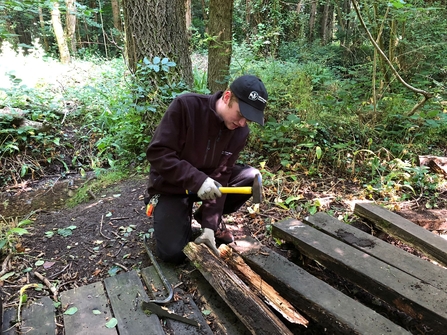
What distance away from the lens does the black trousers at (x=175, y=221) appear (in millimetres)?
2492

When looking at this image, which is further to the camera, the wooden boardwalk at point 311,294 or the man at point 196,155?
the man at point 196,155

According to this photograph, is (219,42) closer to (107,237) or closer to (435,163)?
(435,163)

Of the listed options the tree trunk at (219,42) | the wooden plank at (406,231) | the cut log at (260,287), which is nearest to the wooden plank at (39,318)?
the cut log at (260,287)

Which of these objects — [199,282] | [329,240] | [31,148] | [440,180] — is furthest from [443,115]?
[31,148]

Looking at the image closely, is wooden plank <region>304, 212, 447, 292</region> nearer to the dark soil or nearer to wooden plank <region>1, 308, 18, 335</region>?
the dark soil

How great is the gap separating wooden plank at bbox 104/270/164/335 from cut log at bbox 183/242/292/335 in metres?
0.43

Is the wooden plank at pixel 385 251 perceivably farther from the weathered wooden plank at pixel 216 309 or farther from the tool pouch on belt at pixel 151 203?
the tool pouch on belt at pixel 151 203

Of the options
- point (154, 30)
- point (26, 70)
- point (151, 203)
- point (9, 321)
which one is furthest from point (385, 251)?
point (26, 70)

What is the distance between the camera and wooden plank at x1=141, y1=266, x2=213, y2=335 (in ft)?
6.27

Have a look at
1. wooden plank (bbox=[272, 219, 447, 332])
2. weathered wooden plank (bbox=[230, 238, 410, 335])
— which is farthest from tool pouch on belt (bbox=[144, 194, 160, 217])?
wooden plank (bbox=[272, 219, 447, 332])

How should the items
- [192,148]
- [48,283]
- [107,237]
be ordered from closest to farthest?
[48,283] → [192,148] → [107,237]

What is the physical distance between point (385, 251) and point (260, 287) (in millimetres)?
1051

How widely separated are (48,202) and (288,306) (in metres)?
3.23

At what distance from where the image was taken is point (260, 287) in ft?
6.96
